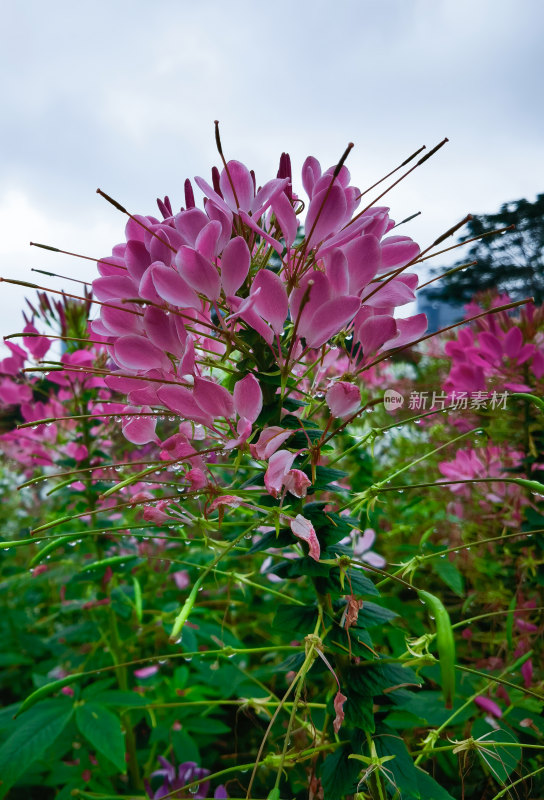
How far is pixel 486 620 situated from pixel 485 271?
5022 millimetres

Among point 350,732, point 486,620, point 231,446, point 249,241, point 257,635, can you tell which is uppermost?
point 249,241

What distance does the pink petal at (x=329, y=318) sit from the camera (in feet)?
1.68

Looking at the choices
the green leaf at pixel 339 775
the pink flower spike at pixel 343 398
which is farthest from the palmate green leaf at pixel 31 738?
the pink flower spike at pixel 343 398

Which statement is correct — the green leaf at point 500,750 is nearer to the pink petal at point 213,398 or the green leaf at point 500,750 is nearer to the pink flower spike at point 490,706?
the pink flower spike at point 490,706

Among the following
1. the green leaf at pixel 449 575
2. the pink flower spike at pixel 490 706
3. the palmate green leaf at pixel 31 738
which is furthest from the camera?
the green leaf at pixel 449 575

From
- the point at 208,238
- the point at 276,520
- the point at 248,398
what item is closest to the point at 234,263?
the point at 208,238

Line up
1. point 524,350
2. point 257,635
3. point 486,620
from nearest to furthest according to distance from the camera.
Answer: point 524,350, point 486,620, point 257,635

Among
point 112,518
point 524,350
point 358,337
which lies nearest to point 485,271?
point 524,350

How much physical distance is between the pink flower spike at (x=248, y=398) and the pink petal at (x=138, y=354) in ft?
0.35

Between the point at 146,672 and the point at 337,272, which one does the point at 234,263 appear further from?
the point at 146,672

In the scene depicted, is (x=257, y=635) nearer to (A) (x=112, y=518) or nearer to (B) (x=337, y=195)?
(A) (x=112, y=518)

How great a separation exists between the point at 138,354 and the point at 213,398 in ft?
0.34

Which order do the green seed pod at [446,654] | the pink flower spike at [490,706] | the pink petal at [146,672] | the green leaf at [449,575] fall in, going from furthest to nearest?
the pink petal at [146,672], the green leaf at [449,575], the pink flower spike at [490,706], the green seed pod at [446,654]

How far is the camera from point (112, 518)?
4.72 ft
